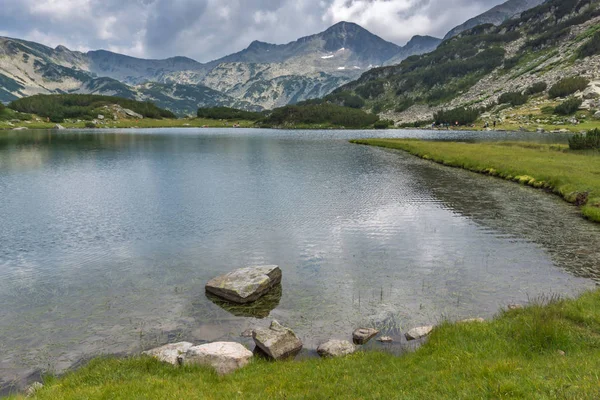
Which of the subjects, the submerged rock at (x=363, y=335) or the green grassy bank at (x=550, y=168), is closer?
the submerged rock at (x=363, y=335)

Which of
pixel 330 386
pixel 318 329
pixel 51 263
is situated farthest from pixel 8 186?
pixel 330 386

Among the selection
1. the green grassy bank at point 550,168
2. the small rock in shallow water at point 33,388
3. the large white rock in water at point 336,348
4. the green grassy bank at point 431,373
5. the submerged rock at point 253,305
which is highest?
the green grassy bank at point 550,168

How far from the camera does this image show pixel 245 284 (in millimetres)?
21859

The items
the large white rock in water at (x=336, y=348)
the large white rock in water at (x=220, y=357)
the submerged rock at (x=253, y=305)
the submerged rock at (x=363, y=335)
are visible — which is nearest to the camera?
the large white rock in water at (x=220, y=357)

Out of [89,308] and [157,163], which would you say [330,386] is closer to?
[89,308]

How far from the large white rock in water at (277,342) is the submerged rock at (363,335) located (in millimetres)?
2666

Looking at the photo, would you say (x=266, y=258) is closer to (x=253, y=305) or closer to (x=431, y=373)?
(x=253, y=305)

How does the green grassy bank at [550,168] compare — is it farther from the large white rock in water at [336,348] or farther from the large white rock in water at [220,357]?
the large white rock in water at [220,357]

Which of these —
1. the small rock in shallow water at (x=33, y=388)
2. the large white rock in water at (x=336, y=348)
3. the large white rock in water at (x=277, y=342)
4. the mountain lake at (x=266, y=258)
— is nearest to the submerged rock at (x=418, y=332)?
the mountain lake at (x=266, y=258)

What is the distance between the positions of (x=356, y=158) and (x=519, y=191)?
48007mm

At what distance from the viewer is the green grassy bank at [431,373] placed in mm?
10477

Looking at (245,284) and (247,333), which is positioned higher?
(245,284)

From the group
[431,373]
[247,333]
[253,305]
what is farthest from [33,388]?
[431,373]

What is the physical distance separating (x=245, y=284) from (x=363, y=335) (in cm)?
771
